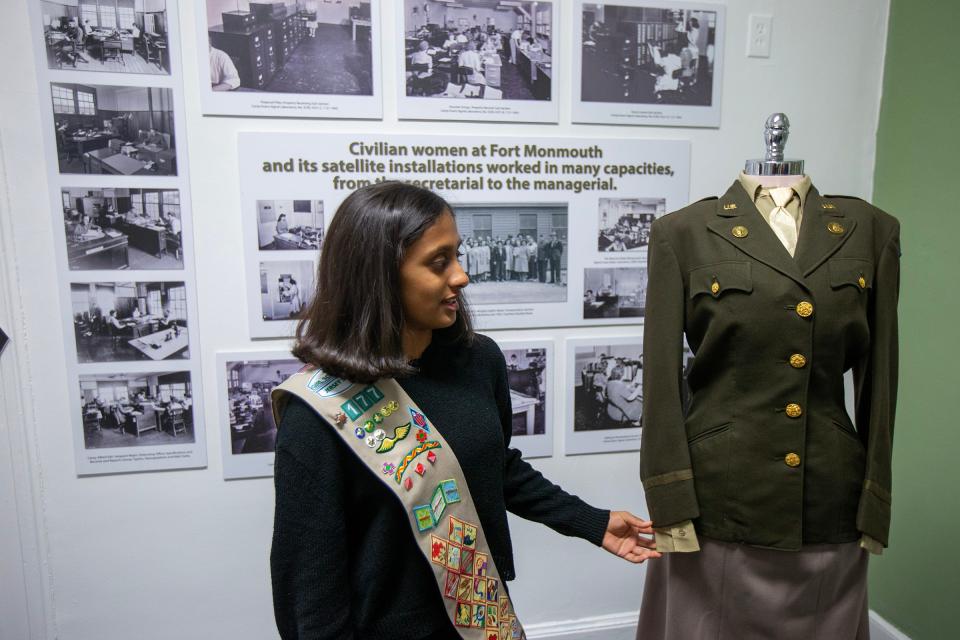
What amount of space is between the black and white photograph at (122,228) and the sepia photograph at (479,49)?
0.77m

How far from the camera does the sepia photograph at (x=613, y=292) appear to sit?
6.27 ft

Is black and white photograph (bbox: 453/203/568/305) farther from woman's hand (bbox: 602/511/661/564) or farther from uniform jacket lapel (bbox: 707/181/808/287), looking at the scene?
woman's hand (bbox: 602/511/661/564)

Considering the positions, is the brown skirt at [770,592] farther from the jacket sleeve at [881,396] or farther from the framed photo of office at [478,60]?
the framed photo of office at [478,60]

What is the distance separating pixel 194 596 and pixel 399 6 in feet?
6.00

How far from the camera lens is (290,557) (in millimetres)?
897

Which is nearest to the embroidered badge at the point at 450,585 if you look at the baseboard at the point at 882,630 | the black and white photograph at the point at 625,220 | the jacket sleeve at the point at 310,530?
the jacket sleeve at the point at 310,530

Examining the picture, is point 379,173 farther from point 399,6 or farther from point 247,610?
point 247,610

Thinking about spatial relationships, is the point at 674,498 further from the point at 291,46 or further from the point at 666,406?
the point at 291,46

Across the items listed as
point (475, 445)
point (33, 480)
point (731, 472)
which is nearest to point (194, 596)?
point (33, 480)

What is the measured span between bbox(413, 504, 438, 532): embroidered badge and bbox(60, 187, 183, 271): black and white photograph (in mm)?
1121

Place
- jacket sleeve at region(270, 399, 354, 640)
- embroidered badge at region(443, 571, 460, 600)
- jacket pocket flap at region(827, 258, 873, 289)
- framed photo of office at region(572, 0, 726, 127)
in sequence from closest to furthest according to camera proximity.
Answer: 1. jacket sleeve at region(270, 399, 354, 640)
2. embroidered badge at region(443, 571, 460, 600)
3. jacket pocket flap at region(827, 258, 873, 289)
4. framed photo of office at region(572, 0, 726, 127)

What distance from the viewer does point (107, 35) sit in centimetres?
156

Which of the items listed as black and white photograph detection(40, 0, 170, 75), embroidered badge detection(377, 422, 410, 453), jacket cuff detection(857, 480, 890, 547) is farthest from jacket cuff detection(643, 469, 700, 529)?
black and white photograph detection(40, 0, 170, 75)

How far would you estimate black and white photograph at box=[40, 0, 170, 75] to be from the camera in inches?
60.6
